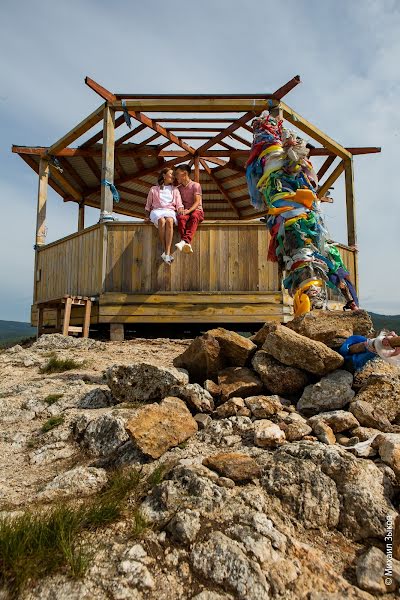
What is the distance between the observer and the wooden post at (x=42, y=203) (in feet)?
31.9

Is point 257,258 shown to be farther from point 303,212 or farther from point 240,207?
point 240,207

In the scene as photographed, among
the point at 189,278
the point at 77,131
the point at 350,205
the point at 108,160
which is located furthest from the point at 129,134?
the point at 350,205

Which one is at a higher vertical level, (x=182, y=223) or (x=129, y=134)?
(x=129, y=134)

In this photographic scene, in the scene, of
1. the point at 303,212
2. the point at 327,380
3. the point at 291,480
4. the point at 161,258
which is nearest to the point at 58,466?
the point at 291,480

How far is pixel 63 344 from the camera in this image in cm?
618

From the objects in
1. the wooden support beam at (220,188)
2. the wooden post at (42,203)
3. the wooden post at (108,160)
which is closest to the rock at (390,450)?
the wooden post at (108,160)

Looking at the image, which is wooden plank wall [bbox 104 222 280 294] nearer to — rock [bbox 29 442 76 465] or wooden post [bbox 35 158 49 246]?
wooden post [bbox 35 158 49 246]

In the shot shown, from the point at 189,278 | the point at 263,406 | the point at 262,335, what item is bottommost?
the point at 263,406

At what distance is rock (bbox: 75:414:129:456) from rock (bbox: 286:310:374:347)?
66.9 inches

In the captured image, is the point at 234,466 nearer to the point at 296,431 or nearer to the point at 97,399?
the point at 296,431

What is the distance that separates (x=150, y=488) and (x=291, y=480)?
74cm

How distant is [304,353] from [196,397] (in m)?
0.86

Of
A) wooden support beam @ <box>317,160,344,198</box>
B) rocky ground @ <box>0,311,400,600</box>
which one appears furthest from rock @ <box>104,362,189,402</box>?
wooden support beam @ <box>317,160,344,198</box>

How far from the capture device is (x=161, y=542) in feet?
6.34
